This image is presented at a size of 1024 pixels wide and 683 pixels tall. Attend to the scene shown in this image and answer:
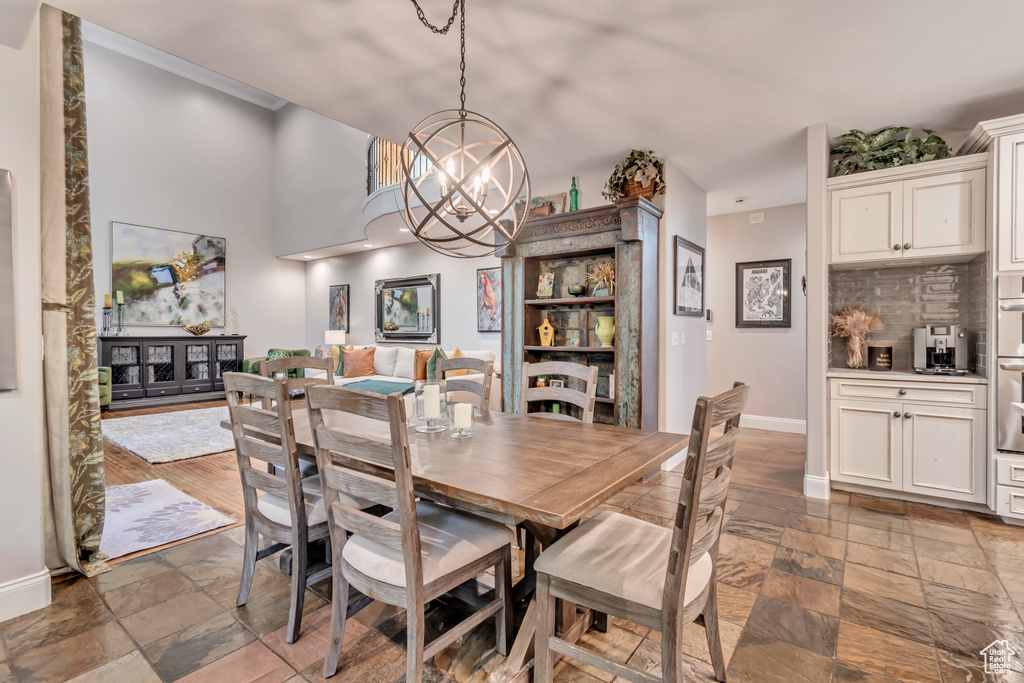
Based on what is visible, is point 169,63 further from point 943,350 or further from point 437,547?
point 943,350

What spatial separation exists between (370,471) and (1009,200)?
3783mm

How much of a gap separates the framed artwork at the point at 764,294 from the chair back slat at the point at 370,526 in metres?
5.06

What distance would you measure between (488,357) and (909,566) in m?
4.29

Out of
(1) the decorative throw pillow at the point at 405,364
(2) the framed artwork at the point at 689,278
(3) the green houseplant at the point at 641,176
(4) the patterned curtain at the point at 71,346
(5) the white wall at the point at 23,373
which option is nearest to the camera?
(5) the white wall at the point at 23,373

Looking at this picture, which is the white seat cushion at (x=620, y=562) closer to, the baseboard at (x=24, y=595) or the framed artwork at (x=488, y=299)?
the baseboard at (x=24, y=595)

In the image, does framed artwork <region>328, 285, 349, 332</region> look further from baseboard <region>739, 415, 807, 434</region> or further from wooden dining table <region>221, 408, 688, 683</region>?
wooden dining table <region>221, 408, 688, 683</region>

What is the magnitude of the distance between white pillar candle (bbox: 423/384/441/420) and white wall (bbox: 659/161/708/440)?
2.35m

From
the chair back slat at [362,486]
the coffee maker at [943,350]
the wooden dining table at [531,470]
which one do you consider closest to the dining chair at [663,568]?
the wooden dining table at [531,470]

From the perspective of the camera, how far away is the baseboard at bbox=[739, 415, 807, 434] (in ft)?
16.7

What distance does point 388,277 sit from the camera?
306 inches

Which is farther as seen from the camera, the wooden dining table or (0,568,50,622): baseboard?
(0,568,50,622): baseboard

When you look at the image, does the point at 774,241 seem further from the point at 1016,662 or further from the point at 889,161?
the point at 1016,662

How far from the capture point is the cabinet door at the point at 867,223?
10.3 feet

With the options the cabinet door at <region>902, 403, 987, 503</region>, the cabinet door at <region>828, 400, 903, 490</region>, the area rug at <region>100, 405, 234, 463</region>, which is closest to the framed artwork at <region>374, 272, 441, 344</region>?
the area rug at <region>100, 405, 234, 463</region>
